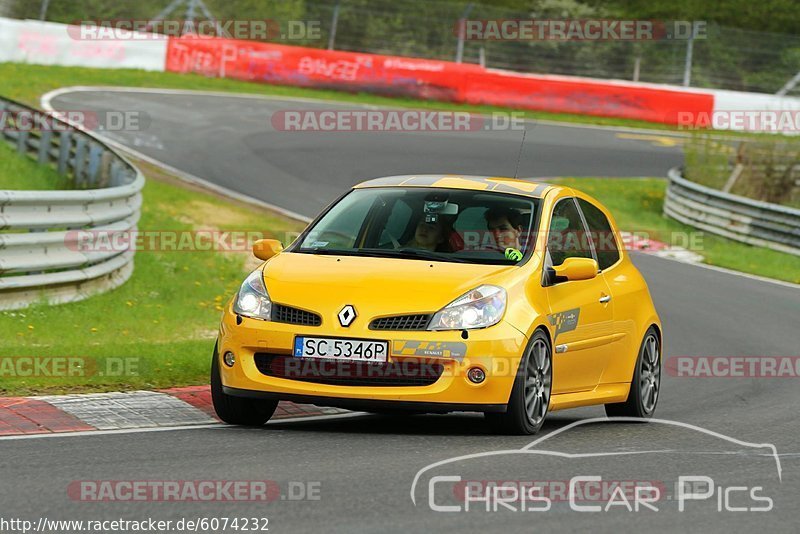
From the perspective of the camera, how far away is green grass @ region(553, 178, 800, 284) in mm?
23062

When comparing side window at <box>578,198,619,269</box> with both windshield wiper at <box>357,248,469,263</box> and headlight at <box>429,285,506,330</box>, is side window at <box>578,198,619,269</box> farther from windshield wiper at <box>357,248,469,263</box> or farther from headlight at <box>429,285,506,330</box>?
headlight at <box>429,285,506,330</box>

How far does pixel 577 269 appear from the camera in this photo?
9188 millimetres

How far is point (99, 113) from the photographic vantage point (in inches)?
1113

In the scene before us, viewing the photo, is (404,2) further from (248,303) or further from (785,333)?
(248,303)

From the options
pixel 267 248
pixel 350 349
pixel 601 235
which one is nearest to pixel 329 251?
pixel 267 248

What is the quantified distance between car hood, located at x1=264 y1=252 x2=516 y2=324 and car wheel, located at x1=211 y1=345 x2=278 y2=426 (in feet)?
2.02

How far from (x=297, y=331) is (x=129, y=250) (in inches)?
325

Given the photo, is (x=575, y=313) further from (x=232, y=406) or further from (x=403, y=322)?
(x=232, y=406)

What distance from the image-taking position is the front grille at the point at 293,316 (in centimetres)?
845

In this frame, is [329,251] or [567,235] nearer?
[329,251]

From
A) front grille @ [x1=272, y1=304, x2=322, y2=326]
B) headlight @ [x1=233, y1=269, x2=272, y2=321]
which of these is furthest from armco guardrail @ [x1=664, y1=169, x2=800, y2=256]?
front grille @ [x1=272, y1=304, x2=322, y2=326]

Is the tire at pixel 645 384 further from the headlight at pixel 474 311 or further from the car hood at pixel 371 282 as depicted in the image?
the headlight at pixel 474 311

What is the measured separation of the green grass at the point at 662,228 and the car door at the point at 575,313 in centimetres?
1244

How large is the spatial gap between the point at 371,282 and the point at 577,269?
137cm
